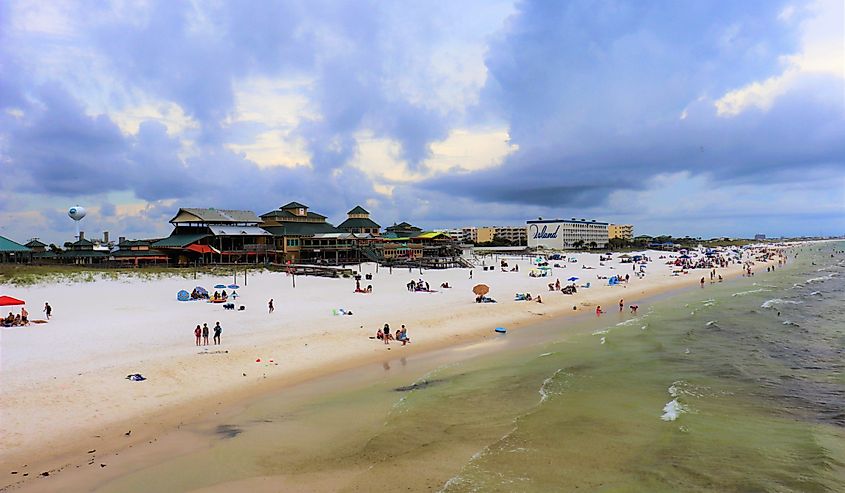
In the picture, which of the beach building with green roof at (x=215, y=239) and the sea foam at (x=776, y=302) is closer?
the sea foam at (x=776, y=302)

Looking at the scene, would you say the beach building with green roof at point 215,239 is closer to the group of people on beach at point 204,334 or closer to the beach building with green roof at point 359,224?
the beach building with green roof at point 359,224

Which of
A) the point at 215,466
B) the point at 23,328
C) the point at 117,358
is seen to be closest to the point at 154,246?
the point at 23,328

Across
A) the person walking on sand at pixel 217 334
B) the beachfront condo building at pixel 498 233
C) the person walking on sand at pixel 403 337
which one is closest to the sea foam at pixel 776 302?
the person walking on sand at pixel 403 337

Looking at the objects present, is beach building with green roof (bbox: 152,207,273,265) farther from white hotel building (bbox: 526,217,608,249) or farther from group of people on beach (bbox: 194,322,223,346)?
white hotel building (bbox: 526,217,608,249)

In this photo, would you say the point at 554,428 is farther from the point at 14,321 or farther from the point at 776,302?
the point at 776,302

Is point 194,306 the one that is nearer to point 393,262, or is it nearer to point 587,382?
point 587,382

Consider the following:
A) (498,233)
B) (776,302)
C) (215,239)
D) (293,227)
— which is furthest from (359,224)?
(498,233)
